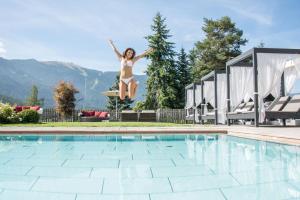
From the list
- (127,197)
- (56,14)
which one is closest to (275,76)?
(127,197)

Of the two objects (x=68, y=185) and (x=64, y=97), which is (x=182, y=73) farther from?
(x=68, y=185)

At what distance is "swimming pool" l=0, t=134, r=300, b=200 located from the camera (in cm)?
283

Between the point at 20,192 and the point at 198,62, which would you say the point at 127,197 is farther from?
the point at 198,62

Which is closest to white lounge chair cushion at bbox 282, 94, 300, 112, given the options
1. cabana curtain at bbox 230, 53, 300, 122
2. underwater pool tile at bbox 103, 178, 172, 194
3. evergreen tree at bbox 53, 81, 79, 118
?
cabana curtain at bbox 230, 53, 300, 122

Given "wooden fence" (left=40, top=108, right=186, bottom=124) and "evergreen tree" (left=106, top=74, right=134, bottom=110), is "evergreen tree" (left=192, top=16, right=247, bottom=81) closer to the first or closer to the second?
"wooden fence" (left=40, top=108, right=186, bottom=124)

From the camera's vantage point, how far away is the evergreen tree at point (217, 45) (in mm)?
30750

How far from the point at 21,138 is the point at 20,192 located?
247 inches

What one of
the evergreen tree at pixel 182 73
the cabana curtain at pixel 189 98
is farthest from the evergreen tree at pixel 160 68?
the cabana curtain at pixel 189 98

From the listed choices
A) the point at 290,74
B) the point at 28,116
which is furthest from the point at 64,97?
the point at 290,74

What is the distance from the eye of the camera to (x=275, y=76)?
1062 centimetres

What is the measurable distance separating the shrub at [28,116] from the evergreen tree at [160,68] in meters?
14.4

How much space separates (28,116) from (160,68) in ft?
51.0

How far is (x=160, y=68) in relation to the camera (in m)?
28.0

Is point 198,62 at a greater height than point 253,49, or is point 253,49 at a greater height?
point 198,62
